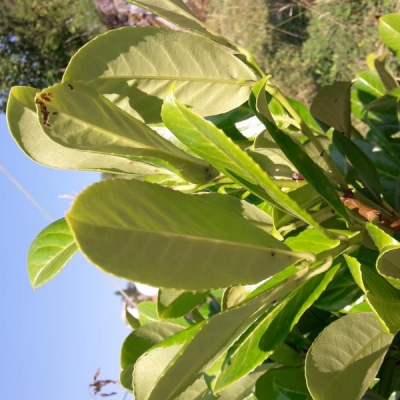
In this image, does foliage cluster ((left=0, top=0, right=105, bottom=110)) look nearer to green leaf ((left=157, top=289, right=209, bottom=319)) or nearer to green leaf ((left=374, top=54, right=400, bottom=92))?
green leaf ((left=374, top=54, right=400, bottom=92))

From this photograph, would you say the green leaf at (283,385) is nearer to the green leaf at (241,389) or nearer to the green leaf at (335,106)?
the green leaf at (241,389)

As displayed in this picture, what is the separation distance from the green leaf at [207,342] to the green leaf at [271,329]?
0.02m

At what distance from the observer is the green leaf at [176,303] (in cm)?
62

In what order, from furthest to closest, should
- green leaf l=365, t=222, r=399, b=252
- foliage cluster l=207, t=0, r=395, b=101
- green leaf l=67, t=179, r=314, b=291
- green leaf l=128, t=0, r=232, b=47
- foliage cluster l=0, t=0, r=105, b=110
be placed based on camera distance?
foliage cluster l=0, t=0, r=105, b=110, foliage cluster l=207, t=0, r=395, b=101, green leaf l=128, t=0, r=232, b=47, green leaf l=365, t=222, r=399, b=252, green leaf l=67, t=179, r=314, b=291

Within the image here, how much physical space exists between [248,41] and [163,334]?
3910 mm

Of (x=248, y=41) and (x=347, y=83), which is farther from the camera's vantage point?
(x=248, y=41)

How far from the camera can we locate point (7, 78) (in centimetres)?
666

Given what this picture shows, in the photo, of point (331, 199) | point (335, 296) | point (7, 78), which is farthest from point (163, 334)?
point (7, 78)

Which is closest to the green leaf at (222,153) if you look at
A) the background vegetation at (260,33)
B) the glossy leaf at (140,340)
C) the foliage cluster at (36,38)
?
the glossy leaf at (140,340)

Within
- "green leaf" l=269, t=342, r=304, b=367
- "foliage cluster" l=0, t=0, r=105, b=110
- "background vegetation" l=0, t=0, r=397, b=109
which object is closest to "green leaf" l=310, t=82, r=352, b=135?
"green leaf" l=269, t=342, r=304, b=367

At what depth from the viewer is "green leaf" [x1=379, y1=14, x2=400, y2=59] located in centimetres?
85

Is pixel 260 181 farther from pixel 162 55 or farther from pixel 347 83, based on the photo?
pixel 347 83

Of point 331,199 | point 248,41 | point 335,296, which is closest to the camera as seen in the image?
point 331,199

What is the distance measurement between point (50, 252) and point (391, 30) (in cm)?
60
